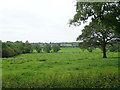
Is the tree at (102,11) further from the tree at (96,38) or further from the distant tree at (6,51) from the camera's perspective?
the tree at (96,38)

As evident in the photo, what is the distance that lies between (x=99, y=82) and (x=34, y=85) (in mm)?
2730

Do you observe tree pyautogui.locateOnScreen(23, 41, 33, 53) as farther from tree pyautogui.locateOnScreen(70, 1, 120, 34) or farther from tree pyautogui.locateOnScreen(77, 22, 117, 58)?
tree pyautogui.locateOnScreen(70, 1, 120, 34)

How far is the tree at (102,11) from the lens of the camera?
1178 cm

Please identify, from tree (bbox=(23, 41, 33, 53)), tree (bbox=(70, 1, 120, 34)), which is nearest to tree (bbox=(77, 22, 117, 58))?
tree (bbox=(23, 41, 33, 53))

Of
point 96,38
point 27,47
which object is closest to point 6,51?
point 27,47

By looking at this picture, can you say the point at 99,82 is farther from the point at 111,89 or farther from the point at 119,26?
the point at 119,26

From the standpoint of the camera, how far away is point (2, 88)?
7234 mm

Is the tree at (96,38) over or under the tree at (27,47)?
over

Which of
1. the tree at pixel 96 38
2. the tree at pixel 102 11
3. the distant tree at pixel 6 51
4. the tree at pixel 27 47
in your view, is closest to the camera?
the tree at pixel 102 11

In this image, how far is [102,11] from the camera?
1222 cm

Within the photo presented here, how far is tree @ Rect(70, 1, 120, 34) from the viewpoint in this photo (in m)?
11.8

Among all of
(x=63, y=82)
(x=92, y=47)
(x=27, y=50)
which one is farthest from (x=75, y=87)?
(x=92, y=47)

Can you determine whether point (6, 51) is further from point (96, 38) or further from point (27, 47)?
point (96, 38)

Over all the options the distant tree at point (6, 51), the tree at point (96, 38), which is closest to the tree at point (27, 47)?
the distant tree at point (6, 51)
